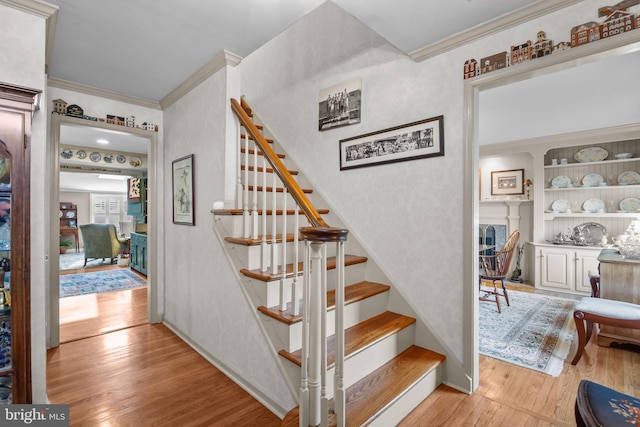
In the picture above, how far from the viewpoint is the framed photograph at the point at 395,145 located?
219cm

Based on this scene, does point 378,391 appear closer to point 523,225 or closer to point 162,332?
point 162,332

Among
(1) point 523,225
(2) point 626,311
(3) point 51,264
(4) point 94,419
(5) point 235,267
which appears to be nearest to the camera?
(4) point 94,419

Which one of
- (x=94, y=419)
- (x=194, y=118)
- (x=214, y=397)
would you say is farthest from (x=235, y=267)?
(x=194, y=118)

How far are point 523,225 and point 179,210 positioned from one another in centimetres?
589

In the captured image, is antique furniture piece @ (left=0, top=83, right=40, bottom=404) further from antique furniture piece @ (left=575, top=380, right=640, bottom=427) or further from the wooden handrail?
antique furniture piece @ (left=575, top=380, right=640, bottom=427)

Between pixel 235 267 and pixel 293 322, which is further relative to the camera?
pixel 235 267

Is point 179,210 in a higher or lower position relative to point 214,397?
higher

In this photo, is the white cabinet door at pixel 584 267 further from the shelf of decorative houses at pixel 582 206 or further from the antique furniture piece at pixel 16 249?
the antique furniture piece at pixel 16 249

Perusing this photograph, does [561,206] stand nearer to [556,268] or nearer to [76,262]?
[556,268]

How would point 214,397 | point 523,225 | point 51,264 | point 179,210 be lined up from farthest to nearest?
point 523,225 → point 179,210 → point 51,264 → point 214,397

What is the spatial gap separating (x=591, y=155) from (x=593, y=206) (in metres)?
0.85

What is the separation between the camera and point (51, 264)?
2898 mm

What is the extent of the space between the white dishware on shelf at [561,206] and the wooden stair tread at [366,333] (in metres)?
4.59

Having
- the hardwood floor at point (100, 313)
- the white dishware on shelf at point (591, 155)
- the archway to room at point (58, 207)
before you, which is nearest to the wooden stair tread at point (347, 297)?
the archway to room at point (58, 207)
